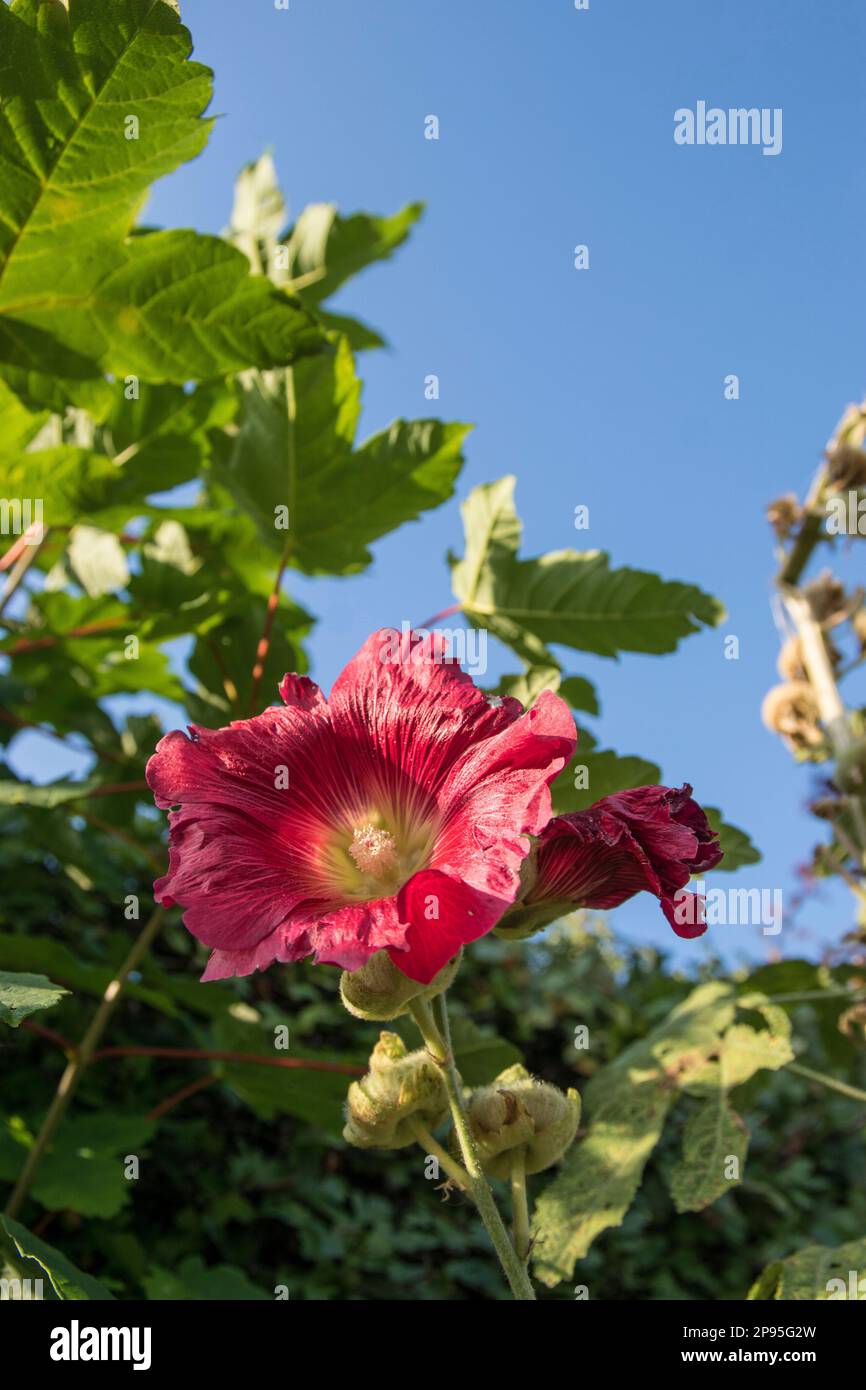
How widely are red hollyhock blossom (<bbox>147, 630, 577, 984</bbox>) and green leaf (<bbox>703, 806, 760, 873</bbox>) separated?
2.05 ft

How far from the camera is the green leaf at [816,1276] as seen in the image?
111 centimetres

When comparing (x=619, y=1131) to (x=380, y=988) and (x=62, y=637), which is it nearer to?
(x=380, y=988)

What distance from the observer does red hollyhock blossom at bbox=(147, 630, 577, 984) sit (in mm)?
683

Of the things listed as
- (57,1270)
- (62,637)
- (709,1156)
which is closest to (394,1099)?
(57,1270)

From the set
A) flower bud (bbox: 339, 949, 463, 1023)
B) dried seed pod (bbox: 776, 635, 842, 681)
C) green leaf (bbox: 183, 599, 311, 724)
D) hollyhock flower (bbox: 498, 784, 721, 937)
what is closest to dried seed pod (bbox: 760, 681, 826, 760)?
dried seed pod (bbox: 776, 635, 842, 681)

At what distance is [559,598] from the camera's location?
5.48 feet

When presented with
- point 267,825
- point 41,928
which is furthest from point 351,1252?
point 267,825

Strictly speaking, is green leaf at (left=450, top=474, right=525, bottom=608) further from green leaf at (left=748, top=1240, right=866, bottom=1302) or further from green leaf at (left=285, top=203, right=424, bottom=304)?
green leaf at (left=748, top=1240, right=866, bottom=1302)

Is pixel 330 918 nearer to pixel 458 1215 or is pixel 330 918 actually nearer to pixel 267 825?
pixel 267 825

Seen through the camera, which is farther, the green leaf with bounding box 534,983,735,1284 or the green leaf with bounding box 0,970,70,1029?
the green leaf with bounding box 534,983,735,1284

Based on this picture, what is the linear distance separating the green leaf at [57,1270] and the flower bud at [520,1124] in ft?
1.08

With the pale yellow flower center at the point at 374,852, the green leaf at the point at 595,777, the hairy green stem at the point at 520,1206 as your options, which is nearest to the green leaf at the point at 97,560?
the green leaf at the point at 595,777

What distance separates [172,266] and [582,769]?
82 centimetres

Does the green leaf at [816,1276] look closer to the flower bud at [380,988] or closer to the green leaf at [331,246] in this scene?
the flower bud at [380,988]
